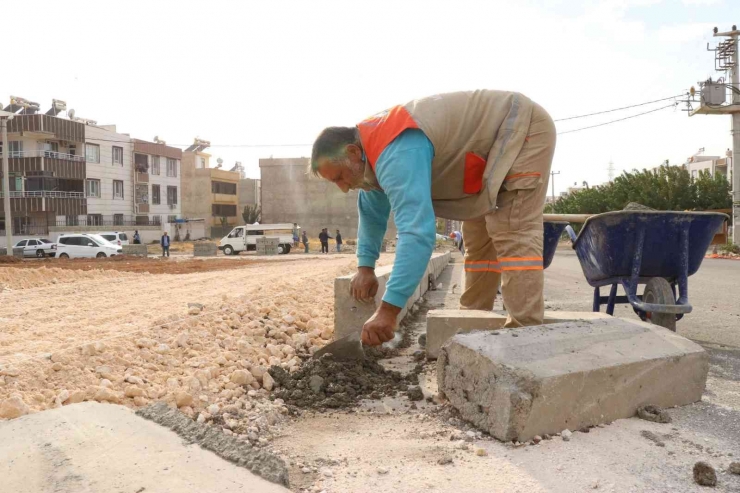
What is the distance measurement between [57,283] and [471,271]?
8941 millimetres

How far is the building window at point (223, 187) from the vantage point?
65.4m

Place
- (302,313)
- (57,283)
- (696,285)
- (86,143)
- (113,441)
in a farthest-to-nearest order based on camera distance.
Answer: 1. (86,143)
2. (57,283)
3. (696,285)
4. (302,313)
5. (113,441)

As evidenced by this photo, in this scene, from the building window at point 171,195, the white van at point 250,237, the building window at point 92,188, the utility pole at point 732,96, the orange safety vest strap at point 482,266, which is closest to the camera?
the orange safety vest strap at point 482,266

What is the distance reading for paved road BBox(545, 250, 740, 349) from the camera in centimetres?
522

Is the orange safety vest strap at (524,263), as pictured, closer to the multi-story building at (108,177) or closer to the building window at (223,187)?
the multi-story building at (108,177)

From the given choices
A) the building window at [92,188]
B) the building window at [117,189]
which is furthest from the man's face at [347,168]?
the building window at [117,189]

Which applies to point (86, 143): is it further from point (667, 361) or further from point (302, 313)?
point (667, 361)

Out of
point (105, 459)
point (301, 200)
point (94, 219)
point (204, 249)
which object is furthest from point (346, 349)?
point (301, 200)

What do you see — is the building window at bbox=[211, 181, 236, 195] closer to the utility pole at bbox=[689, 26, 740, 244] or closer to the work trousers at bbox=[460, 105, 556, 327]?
the utility pole at bbox=[689, 26, 740, 244]

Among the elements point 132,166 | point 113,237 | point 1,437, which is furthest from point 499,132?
point 132,166

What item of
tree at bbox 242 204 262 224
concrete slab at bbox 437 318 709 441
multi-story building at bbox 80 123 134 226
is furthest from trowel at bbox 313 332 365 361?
tree at bbox 242 204 262 224

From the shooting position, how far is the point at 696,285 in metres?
9.78

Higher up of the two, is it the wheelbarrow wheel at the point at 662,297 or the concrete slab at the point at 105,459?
the wheelbarrow wheel at the point at 662,297

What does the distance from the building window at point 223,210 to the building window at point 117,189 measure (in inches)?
612
